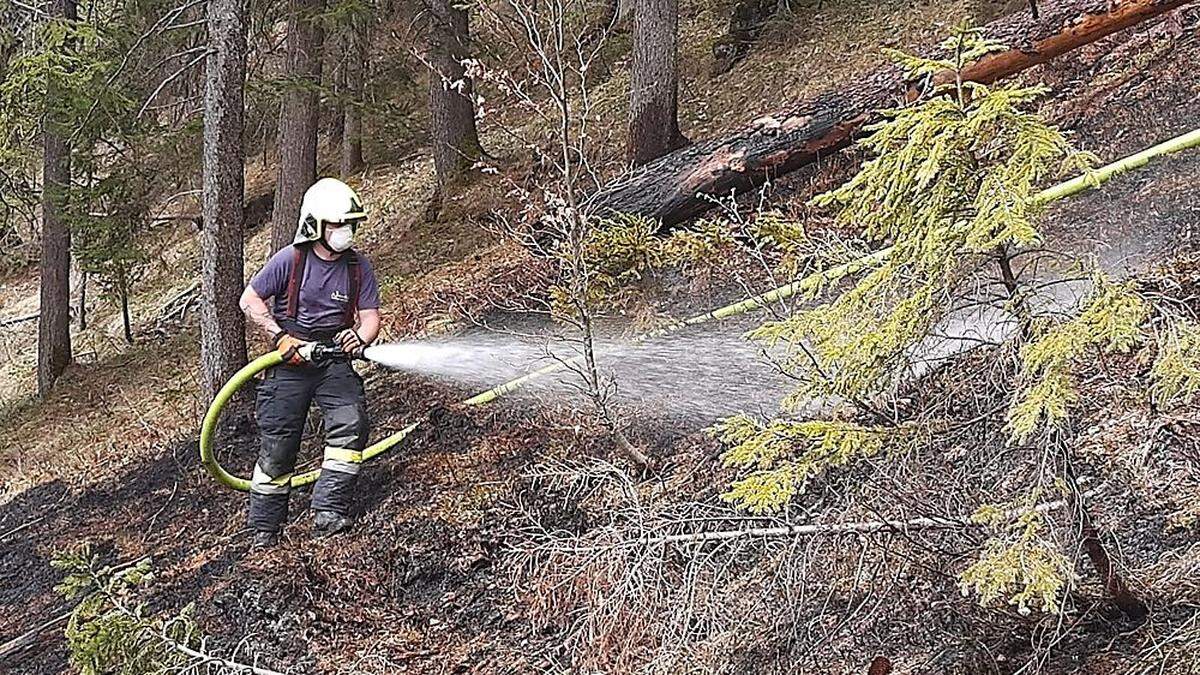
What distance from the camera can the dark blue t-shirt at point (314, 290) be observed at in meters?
6.23

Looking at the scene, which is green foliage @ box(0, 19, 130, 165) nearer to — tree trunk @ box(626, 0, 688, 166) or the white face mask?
the white face mask

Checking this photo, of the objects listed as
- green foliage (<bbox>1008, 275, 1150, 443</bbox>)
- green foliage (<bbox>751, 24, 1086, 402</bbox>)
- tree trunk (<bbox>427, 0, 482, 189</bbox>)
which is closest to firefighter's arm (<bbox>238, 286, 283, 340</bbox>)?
green foliage (<bbox>751, 24, 1086, 402</bbox>)

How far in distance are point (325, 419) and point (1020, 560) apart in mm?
4689

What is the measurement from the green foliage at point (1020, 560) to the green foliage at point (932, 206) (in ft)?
1.67

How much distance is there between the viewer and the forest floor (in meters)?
3.32

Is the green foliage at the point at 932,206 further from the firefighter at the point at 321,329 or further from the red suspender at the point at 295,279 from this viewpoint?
the red suspender at the point at 295,279

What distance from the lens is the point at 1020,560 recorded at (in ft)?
8.23

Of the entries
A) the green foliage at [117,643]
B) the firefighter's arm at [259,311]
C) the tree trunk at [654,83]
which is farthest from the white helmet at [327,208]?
the tree trunk at [654,83]

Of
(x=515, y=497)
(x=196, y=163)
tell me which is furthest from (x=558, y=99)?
(x=196, y=163)

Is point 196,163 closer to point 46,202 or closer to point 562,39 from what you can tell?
point 46,202

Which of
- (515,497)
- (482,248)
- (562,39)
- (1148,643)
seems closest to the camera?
(1148,643)

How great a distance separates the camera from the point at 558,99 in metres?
5.65

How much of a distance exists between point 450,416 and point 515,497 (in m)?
1.63

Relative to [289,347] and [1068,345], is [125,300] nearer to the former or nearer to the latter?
[289,347]
